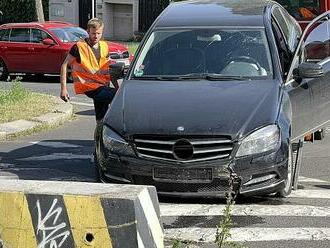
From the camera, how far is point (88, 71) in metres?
8.71

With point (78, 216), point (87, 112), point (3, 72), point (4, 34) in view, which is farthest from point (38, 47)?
point (78, 216)

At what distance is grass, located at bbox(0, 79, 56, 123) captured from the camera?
471 inches

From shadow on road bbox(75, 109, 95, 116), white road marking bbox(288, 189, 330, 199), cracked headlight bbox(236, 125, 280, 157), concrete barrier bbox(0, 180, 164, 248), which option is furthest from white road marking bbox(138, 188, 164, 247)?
shadow on road bbox(75, 109, 95, 116)

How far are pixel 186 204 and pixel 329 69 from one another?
2452 millimetres

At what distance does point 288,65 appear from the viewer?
25.3 ft

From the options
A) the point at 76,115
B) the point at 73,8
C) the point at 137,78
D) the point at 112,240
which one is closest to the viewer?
the point at 112,240

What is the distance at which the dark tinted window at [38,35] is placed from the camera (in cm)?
2019

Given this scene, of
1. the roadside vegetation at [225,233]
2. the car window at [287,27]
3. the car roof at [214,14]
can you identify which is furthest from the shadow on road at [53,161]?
the car window at [287,27]

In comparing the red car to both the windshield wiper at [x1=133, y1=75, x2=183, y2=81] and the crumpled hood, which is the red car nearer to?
the windshield wiper at [x1=133, y1=75, x2=183, y2=81]

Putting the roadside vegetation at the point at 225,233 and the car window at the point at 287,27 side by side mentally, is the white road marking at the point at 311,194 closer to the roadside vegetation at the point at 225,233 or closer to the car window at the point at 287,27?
the roadside vegetation at the point at 225,233

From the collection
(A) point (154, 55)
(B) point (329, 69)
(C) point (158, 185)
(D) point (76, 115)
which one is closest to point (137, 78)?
(A) point (154, 55)

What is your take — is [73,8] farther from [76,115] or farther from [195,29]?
[195,29]

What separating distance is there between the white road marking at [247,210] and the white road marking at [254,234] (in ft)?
1.39

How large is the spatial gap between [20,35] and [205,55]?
46.8 ft
